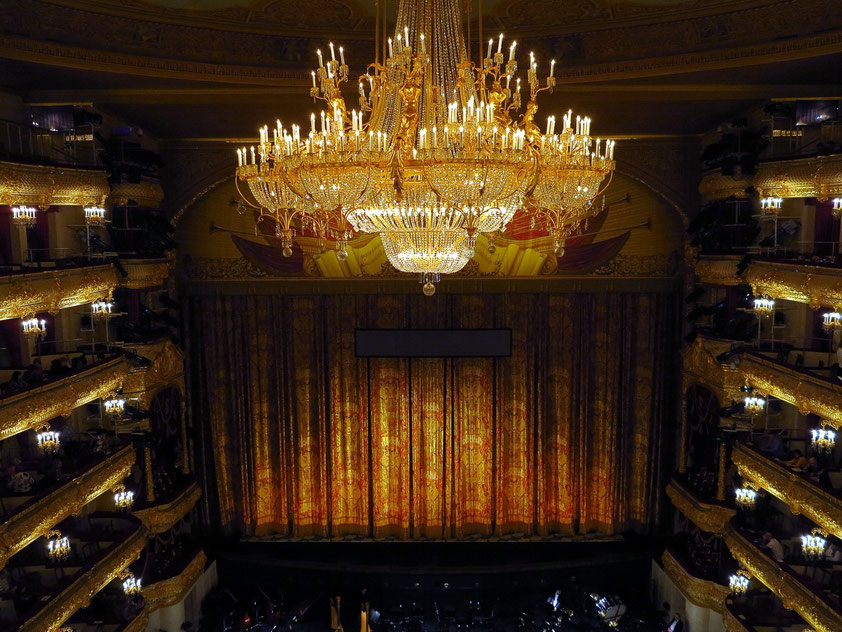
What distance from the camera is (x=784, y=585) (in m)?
8.81

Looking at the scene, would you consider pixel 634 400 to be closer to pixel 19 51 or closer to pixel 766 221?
pixel 766 221

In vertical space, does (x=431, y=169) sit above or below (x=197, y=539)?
above

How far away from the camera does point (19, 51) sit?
7.80 metres

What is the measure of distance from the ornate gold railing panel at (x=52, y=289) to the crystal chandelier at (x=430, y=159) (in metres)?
4.41

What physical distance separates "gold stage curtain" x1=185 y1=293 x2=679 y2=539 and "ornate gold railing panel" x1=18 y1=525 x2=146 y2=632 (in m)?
2.92

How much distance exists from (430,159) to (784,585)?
7679mm

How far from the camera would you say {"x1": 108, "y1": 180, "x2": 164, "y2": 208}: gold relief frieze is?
10820mm

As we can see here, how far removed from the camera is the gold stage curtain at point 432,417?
13.2 meters

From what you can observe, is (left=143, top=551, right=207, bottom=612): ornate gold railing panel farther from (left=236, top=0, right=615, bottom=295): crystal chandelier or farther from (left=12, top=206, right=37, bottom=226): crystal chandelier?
(left=236, top=0, right=615, bottom=295): crystal chandelier

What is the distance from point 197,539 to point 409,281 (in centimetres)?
639

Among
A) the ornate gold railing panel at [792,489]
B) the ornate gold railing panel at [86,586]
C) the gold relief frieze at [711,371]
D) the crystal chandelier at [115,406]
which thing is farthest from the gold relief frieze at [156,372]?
the ornate gold railing panel at [792,489]

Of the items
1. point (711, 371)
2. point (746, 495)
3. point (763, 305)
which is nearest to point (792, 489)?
point (746, 495)

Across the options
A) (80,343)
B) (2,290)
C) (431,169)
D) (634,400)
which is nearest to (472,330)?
(634,400)

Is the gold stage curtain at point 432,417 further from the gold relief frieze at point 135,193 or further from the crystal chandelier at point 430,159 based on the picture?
the crystal chandelier at point 430,159
